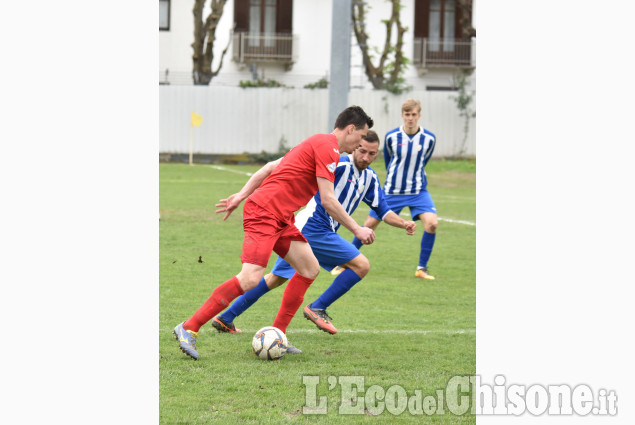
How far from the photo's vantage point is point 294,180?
18.0 ft

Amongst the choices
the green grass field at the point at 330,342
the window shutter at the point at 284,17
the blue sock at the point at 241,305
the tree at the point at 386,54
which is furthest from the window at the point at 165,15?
the blue sock at the point at 241,305

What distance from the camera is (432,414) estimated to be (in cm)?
429

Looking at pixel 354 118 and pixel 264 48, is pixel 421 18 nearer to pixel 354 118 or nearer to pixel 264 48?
pixel 264 48

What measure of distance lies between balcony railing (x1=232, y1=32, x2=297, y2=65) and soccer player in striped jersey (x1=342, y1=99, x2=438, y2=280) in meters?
26.3

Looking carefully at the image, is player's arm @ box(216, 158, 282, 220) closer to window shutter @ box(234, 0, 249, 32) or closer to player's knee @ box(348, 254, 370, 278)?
player's knee @ box(348, 254, 370, 278)

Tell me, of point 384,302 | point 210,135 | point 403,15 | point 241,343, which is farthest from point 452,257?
point 403,15

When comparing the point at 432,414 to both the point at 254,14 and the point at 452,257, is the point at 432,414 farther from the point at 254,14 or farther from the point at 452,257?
the point at 254,14

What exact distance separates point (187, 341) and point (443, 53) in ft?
108

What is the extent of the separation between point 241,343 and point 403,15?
106 feet

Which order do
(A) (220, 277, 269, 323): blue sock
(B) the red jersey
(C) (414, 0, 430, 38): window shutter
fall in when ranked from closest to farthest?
(B) the red jersey
(A) (220, 277, 269, 323): blue sock
(C) (414, 0, 430, 38): window shutter

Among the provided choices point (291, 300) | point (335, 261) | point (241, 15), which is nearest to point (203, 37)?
point (241, 15)

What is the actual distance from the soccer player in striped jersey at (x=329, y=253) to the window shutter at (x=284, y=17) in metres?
30.1

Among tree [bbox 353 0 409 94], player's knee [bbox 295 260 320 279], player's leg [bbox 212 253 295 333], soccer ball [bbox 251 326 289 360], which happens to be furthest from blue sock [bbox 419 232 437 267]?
tree [bbox 353 0 409 94]

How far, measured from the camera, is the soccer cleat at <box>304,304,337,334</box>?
615 cm
